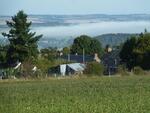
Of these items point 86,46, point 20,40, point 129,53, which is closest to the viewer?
point 20,40

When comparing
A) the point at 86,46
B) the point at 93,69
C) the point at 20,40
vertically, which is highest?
the point at 20,40

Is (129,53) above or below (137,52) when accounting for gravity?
below

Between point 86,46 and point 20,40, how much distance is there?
3837 cm

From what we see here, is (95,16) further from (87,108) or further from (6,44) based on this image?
(87,108)

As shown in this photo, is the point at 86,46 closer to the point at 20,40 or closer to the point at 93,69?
the point at 20,40

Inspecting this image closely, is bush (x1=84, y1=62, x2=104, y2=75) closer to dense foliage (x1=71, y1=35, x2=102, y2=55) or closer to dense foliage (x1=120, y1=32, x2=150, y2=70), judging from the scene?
dense foliage (x1=120, y1=32, x2=150, y2=70)

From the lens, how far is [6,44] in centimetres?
7056

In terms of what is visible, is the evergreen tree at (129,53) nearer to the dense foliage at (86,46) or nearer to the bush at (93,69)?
the bush at (93,69)

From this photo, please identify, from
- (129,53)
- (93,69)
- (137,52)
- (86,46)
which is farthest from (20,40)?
(86,46)

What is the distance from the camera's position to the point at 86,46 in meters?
105

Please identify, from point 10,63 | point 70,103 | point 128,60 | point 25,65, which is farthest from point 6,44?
point 70,103

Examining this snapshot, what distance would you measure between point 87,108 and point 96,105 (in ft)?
2.48

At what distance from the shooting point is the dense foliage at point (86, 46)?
103000 mm

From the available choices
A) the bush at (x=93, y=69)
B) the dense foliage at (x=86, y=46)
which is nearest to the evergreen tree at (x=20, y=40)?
the bush at (x=93, y=69)
